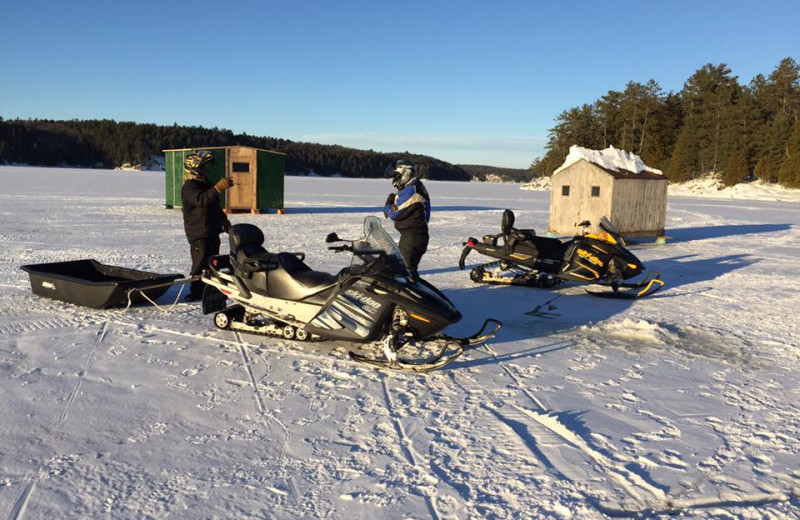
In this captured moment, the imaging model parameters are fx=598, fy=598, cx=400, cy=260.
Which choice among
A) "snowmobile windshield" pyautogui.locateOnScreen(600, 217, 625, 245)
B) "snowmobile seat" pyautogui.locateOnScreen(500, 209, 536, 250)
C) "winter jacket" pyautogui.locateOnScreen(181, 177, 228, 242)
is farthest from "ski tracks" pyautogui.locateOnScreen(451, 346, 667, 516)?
"snowmobile windshield" pyautogui.locateOnScreen(600, 217, 625, 245)

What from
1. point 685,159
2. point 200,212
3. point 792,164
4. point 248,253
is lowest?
point 248,253

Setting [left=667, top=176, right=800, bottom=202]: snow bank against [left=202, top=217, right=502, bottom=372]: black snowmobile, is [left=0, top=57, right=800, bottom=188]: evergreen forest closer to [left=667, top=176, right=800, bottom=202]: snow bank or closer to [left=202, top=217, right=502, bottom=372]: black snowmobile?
[left=667, top=176, right=800, bottom=202]: snow bank

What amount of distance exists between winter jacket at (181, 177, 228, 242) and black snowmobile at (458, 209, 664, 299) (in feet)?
10.5

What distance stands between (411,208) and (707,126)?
5928cm

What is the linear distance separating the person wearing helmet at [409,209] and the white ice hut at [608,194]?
6.86 meters

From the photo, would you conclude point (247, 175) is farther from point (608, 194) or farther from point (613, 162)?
point (608, 194)

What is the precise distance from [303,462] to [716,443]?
7.19 feet

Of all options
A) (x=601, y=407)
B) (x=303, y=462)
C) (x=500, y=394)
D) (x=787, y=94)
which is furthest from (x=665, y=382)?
(x=787, y=94)

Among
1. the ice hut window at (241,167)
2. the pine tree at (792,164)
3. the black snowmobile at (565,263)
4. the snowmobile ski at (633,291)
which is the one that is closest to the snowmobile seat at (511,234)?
the black snowmobile at (565,263)

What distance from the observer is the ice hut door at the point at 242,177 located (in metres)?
17.7

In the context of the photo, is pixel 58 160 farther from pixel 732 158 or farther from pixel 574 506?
pixel 574 506

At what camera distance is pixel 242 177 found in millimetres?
17750

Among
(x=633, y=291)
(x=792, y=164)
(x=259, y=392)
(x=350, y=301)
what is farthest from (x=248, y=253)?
(x=792, y=164)

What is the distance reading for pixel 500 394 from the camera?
3.83m
